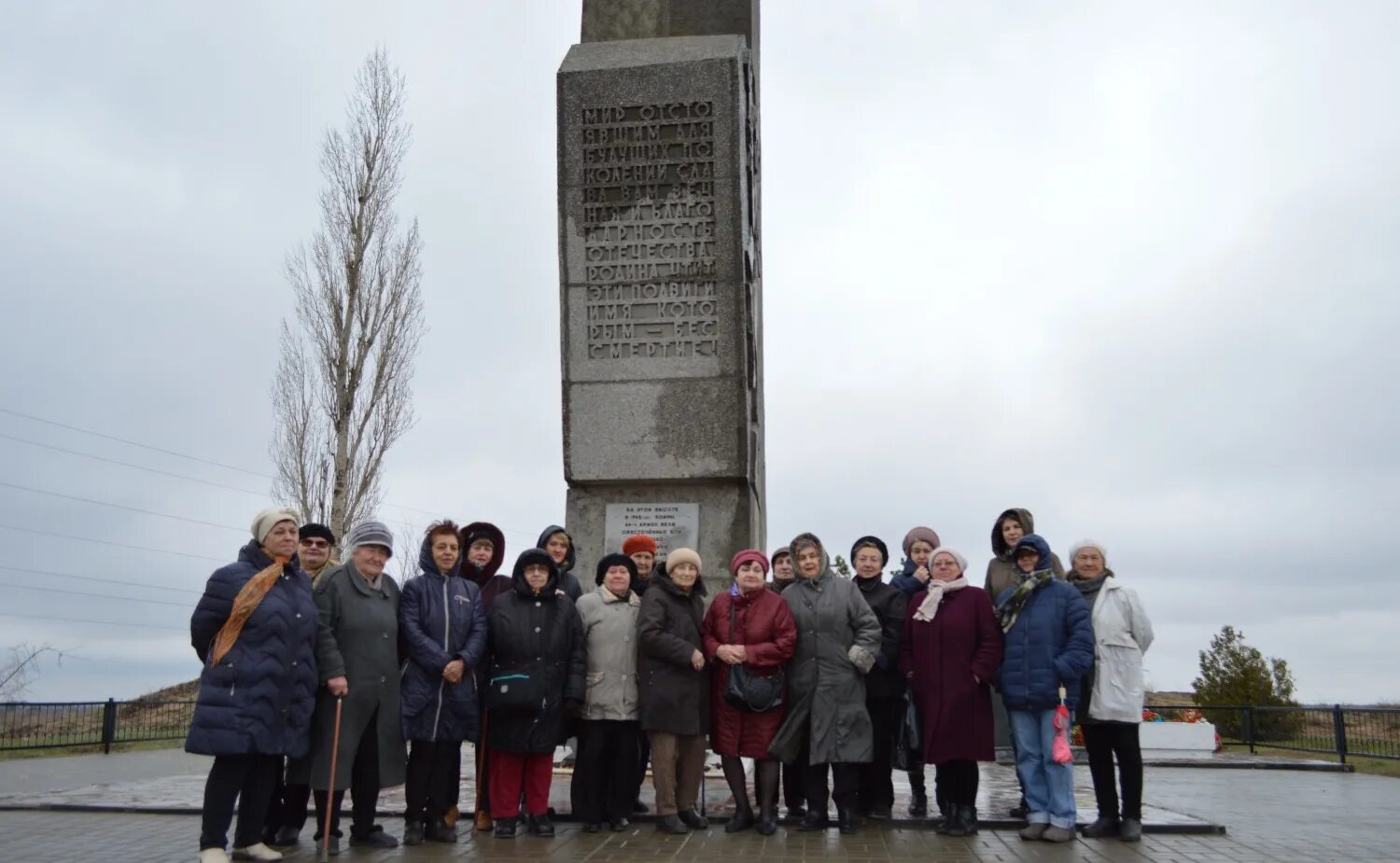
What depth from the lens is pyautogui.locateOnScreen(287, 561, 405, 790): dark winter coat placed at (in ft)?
20.5

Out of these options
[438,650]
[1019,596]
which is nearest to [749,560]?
[1019,596]

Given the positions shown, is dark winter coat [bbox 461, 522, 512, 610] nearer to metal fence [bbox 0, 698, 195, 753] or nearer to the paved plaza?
the paved plaza

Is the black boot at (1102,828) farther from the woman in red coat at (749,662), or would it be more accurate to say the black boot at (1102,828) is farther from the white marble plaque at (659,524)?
the white marble plaque at (659,524)

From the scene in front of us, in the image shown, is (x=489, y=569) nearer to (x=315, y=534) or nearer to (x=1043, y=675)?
(x=315, y=534)

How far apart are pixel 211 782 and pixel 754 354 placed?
623 cm

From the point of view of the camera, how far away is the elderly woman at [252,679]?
18.7 feet

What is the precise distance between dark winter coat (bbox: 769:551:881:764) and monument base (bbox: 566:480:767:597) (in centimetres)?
281

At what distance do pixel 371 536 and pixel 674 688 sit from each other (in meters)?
1.92

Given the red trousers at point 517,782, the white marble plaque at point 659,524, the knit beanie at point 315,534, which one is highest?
the white marble plaque at point 659,524

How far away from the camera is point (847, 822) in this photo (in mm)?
6719

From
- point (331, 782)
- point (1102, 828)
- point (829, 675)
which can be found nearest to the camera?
point (331, 782)

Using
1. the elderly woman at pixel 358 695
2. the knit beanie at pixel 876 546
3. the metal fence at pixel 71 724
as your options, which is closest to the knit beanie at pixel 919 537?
the knit beanie at pixel 876 546

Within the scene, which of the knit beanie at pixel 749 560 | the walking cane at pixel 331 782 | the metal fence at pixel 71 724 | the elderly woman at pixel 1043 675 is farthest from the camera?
the metal fence at pixel 71 724

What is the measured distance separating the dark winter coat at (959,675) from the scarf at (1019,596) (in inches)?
2.8
